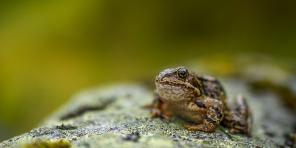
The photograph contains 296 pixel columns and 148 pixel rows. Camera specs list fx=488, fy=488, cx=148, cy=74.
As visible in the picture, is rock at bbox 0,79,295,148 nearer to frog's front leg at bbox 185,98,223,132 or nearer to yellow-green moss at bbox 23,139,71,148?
yellow-green moss at bbox 23,139,71,148

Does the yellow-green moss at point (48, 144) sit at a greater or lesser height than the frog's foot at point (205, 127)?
lesser

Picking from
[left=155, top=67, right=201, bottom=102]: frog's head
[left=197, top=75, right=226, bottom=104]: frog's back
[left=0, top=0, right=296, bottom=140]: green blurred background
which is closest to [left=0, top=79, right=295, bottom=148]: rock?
[left=155, top=67, right=201, bottom=102]: frog's head

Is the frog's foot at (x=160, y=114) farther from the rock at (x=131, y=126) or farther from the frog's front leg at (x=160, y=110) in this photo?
the rock at (x=131, y=126)

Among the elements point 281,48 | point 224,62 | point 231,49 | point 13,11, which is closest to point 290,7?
point 281,48

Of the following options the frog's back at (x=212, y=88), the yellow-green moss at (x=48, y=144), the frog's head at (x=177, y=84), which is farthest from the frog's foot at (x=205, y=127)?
the yellow-green moss at (x=48, y=144)

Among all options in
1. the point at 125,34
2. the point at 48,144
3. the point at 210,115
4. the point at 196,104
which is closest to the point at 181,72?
the point at 196,104

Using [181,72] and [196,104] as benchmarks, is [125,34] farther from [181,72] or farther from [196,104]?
[181,72]
